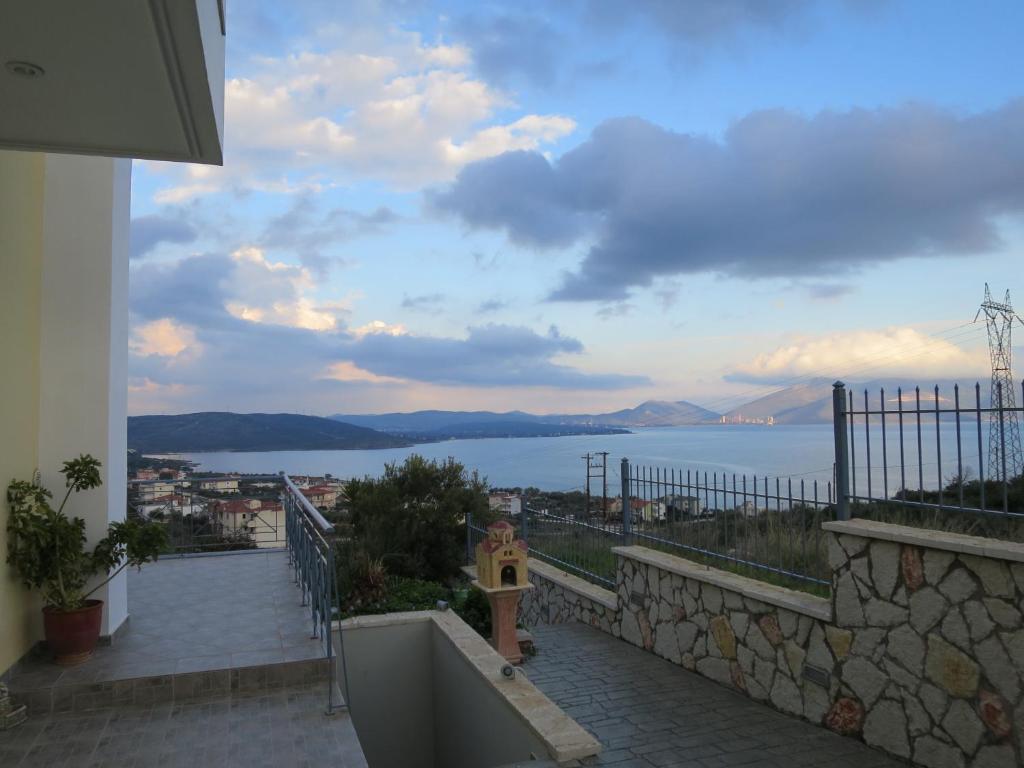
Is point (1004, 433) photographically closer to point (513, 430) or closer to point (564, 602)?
point (564, 602)

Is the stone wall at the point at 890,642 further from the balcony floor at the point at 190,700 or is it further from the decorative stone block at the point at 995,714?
the balcony floor at the point at 190,700

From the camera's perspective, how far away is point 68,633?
4.44 meters

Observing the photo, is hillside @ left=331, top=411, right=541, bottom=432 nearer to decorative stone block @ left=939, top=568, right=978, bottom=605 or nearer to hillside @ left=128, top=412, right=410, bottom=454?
hillside @ left=128, top=412, right=410, bottom=454

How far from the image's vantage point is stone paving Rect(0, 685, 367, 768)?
3486mm

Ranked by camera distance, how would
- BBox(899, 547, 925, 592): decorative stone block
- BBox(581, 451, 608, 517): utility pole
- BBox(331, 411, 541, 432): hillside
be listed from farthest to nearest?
BBox(331, 411, 541, 432): hillside < BBox(581, 451, 608, 517): utility pole < BBox(899, 547, 925, 592): decorative stone block

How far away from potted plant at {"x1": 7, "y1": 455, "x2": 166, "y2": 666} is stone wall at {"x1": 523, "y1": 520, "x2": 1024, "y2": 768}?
4375 millimetres

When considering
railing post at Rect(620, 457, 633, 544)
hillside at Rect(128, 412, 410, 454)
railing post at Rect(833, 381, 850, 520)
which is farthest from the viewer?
hillside at Rect(128, 412, 410, 454)

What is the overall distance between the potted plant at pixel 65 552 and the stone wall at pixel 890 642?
4375 millimetres

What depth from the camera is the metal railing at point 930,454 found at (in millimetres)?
3752

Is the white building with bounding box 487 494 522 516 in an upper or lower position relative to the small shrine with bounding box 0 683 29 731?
upper

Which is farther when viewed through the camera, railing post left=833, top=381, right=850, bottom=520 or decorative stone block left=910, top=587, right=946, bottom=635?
railing post left=833, top=381, right=850, bottom=520

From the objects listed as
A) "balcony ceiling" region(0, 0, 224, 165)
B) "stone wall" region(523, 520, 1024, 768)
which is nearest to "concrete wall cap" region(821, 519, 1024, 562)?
"stone wall" region(523, 520, 1024, 768)

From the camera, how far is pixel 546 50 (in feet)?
22.5

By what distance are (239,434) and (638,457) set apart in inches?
501
